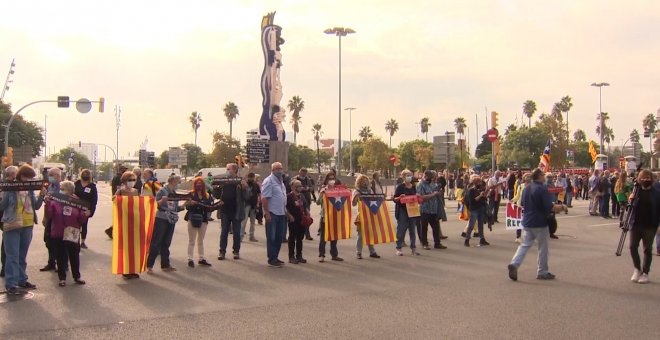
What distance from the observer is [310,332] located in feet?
20.3

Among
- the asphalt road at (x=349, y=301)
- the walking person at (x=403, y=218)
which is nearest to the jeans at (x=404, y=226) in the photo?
the walking person at (x=403, y=218)

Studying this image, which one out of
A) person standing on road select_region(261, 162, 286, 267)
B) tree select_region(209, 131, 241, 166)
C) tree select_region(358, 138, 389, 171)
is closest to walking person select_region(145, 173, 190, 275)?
person standing on road select_region(261, 162, 286, 267)

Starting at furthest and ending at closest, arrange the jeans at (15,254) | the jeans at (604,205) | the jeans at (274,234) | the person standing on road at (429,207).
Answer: the jeans at (604,205), the person standing on road at (429,207), the jeans at (274,234), the jeans at (15,254)

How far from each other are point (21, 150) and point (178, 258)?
2654cm

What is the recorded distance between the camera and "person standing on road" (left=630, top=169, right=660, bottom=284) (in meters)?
8.91

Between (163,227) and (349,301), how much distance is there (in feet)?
13.0

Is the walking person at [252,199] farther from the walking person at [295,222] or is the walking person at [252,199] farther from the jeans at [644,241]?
the jeans at [644,241]

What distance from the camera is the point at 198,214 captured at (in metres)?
10.5

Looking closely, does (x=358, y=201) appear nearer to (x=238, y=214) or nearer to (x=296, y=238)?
(x=296, y=238)

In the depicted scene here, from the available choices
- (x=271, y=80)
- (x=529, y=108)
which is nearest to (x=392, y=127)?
(x=529, y=108)

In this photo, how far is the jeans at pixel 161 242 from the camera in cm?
998

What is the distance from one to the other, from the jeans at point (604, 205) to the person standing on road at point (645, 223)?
43.3 feet

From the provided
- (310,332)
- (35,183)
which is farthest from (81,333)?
Answer: (35,183)

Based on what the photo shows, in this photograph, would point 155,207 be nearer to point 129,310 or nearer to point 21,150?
point 129,310
